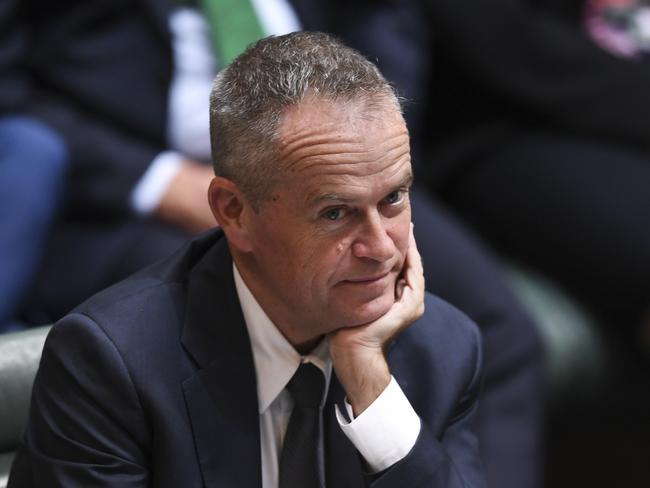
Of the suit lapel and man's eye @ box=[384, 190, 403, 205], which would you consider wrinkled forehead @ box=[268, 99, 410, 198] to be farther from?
the suit lapel

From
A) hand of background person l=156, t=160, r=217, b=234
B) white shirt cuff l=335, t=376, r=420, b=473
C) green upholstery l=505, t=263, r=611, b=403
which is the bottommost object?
green upholstery l=505, t=263, r=611, b=403

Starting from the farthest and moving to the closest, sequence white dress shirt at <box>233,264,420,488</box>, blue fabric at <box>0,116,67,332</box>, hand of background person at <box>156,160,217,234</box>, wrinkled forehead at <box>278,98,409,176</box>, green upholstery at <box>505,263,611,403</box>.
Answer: green upholstery at <box>505,263,611,403</box> → hand of background person at <box>156,160,217,234</box> → blue fabric at <box>0,116,67,332</box> → white dress shirt at <box>233,264,420,488</box> → wrinkled forehead at <box>278,98,409,176</box>

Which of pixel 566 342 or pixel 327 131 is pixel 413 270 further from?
pixel 566 342

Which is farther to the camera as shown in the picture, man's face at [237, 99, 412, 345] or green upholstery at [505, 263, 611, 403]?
green upholstery at [505, 263, 611, 403]

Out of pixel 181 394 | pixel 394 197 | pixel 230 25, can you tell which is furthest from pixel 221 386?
pixel 230 25

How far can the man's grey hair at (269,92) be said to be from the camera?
3.56 ft

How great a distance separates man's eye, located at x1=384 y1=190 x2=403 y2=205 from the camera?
1.13 meters

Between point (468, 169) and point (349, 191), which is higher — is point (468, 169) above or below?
below

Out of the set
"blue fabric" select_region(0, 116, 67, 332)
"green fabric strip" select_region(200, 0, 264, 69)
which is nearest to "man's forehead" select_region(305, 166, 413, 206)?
"blue fabric" select_region(0, 116, 67, 332)

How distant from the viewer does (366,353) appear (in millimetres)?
1163

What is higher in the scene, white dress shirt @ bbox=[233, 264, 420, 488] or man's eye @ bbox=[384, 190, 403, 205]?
man's eye @ bbox=[384, 190, 403, 205]

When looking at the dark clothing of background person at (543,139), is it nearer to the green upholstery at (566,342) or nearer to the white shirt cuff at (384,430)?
the green upholstery at (566,342)

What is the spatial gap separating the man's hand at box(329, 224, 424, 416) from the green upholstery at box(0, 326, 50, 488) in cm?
34

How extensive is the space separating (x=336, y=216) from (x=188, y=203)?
827mm
